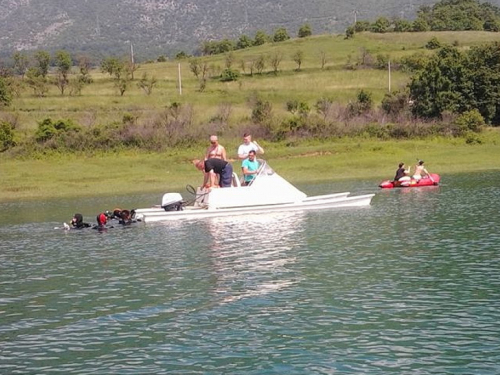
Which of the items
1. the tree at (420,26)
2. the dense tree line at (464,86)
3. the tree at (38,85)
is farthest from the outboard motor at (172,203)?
the tree at (420,26)

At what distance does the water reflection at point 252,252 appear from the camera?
16983 millimetres

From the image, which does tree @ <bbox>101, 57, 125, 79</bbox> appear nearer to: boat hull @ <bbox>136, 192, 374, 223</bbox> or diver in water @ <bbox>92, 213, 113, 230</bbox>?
boat hull @ <bbox>136, 192, 374, 223</bbox>

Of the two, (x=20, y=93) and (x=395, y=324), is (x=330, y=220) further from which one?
(x=20, y=93)

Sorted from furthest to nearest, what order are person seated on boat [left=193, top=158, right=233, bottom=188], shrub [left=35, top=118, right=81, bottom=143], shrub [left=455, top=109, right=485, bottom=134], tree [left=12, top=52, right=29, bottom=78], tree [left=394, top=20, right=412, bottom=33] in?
tree [left=394, top=20, right=412, bottom=33], tree [left=12, top=52, right=29, bottom=78], shrub [left=35, top=118, right=81, bottom=143], shrub [left=455, top=109, right=485, bottom=134], person seated on boat [left=193, top=158, right=233, bottom=188]

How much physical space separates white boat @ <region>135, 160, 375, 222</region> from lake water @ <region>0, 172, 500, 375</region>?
1.43 m

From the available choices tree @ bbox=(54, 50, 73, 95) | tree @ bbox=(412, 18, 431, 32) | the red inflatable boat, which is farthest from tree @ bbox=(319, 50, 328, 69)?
the red inflatable boat

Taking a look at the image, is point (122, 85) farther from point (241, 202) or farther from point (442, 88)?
point (241, 202)

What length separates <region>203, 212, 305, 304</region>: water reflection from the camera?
55.7ft

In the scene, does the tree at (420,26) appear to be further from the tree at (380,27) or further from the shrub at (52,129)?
the shrub at (52,129)

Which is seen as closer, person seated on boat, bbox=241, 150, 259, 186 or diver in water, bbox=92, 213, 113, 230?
diver in water, bbox=92, 213, 113, 230

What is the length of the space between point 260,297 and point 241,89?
84.5 metres

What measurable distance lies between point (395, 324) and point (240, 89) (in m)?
87.1

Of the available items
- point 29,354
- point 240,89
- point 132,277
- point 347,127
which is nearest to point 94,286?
point 132,277

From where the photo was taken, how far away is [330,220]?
27.1m
